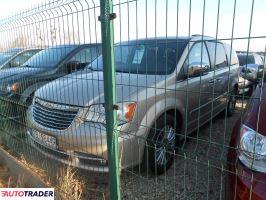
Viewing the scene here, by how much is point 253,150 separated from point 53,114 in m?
2.28

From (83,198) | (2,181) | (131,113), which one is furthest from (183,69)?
(2,181)

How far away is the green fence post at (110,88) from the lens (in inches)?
88.7

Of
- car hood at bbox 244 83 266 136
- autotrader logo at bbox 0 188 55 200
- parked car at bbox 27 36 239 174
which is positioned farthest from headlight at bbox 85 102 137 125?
car hood at bbox 244 83 266 136

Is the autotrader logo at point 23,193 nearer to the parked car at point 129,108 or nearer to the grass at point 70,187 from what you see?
the grass at point 70,187

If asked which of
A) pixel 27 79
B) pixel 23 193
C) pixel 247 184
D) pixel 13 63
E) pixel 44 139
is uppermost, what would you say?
pixel 13 63

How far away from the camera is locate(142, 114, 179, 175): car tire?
2.96 m

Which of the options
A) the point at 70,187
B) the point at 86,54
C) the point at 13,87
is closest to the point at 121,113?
the point at 70,187

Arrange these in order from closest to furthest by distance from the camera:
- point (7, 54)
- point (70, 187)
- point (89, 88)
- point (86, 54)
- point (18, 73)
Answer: point (70, 187), point (89, 88), point (86, 54), point (18, 73), point (7, 54)

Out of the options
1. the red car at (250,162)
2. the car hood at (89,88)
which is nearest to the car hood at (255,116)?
the red car at (250,162)

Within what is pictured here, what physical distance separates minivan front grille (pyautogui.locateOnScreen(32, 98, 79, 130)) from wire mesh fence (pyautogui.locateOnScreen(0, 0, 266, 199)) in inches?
0.5

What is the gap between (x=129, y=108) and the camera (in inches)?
122

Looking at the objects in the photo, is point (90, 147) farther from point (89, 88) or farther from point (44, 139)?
point (44, 139)

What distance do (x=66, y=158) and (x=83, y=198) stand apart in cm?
47

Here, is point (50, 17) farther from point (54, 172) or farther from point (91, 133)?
point (54, 172)
